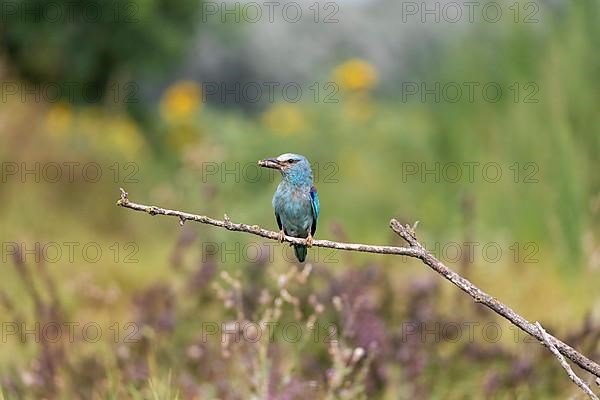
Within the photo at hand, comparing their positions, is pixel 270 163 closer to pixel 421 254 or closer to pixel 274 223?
pixel 421 254

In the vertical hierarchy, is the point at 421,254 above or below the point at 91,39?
below

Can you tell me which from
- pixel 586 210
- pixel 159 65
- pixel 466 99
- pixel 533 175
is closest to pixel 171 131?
pixel 159 65

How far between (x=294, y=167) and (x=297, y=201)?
20 cm

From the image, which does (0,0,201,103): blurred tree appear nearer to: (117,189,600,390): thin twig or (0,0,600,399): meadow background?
(0,0,600,399): meadow background

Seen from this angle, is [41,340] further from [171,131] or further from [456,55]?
[171,131]

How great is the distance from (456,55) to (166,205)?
2627 mm

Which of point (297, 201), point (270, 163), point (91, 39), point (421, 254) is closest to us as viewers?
point (421, 254)

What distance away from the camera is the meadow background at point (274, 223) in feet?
12.9

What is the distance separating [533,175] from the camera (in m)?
6.54

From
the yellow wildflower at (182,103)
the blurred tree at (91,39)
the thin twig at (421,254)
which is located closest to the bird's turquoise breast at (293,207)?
the thin twig at (421,254)

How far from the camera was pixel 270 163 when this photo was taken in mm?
2328

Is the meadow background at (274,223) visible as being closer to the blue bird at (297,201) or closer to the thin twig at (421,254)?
the blue bird at (297,201)

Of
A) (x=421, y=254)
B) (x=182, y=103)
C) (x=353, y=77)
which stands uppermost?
(x=353, y=77)

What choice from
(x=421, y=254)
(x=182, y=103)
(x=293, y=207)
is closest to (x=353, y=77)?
(x=182, y=103)
